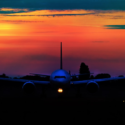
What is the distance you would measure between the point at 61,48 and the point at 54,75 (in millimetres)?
14789

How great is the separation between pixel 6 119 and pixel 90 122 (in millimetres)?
3935

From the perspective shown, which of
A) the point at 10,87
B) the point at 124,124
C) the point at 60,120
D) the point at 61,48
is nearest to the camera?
the point at 124,124

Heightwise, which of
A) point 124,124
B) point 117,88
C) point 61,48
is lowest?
point 124,124

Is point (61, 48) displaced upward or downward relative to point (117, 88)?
upward

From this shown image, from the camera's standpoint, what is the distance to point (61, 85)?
115ft

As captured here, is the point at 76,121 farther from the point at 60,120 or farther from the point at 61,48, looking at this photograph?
the point at 61,48

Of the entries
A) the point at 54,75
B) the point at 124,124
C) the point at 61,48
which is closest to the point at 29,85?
the point at 54,75

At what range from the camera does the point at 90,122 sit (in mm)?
13938

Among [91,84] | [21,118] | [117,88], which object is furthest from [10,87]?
[21,118]

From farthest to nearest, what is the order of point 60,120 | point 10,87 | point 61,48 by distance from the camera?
point 10,87 < point 61,48 < point 60,120

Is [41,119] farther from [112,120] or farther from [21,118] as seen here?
[112,120]

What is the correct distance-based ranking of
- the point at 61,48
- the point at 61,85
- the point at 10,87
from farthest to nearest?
the point at 10,87, the point at 61,48, the point at 61,85

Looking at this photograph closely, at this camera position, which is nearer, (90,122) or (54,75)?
Result: (90,122)

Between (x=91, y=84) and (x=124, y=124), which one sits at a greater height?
(x=91, y=84)
